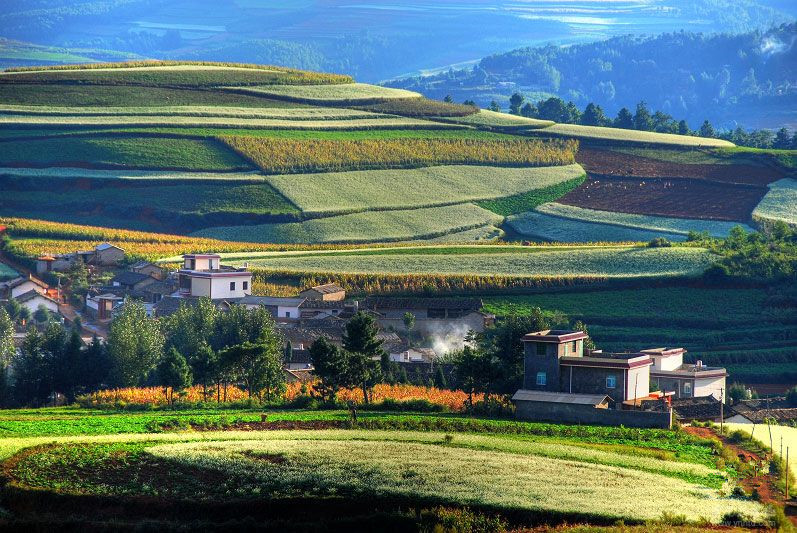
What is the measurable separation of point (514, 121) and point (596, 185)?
2346cm

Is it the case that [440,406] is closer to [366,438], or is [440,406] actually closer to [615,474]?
[366,438]

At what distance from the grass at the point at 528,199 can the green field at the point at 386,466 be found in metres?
68.2

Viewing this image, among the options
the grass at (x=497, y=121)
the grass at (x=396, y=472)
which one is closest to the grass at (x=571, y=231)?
the grass at (x=497, y=121)

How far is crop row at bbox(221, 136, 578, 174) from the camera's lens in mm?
133625

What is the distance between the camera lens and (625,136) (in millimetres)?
154500

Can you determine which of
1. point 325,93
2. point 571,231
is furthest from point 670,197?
point 325,93

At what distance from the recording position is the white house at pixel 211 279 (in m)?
95.9

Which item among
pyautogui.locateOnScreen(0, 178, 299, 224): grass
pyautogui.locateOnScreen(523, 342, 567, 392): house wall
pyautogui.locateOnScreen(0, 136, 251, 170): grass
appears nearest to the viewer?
pyautogui.locateOnScreen(523, 342, 567, 392): house wall

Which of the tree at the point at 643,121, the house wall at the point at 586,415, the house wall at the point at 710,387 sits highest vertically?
the tree at the point at 643,121

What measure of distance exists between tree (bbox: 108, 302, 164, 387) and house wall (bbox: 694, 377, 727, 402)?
2676 centimetres

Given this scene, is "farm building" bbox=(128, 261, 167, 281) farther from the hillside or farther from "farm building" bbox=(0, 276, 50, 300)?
the hillside

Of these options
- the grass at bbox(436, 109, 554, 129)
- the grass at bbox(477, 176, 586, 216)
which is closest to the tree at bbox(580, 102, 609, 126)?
the grass at bbox(436, 109, 554, 129)

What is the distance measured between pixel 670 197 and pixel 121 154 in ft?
146

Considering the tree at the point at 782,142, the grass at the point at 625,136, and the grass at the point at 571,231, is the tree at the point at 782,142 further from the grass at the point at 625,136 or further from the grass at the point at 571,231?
the grass at the point at 571,231
